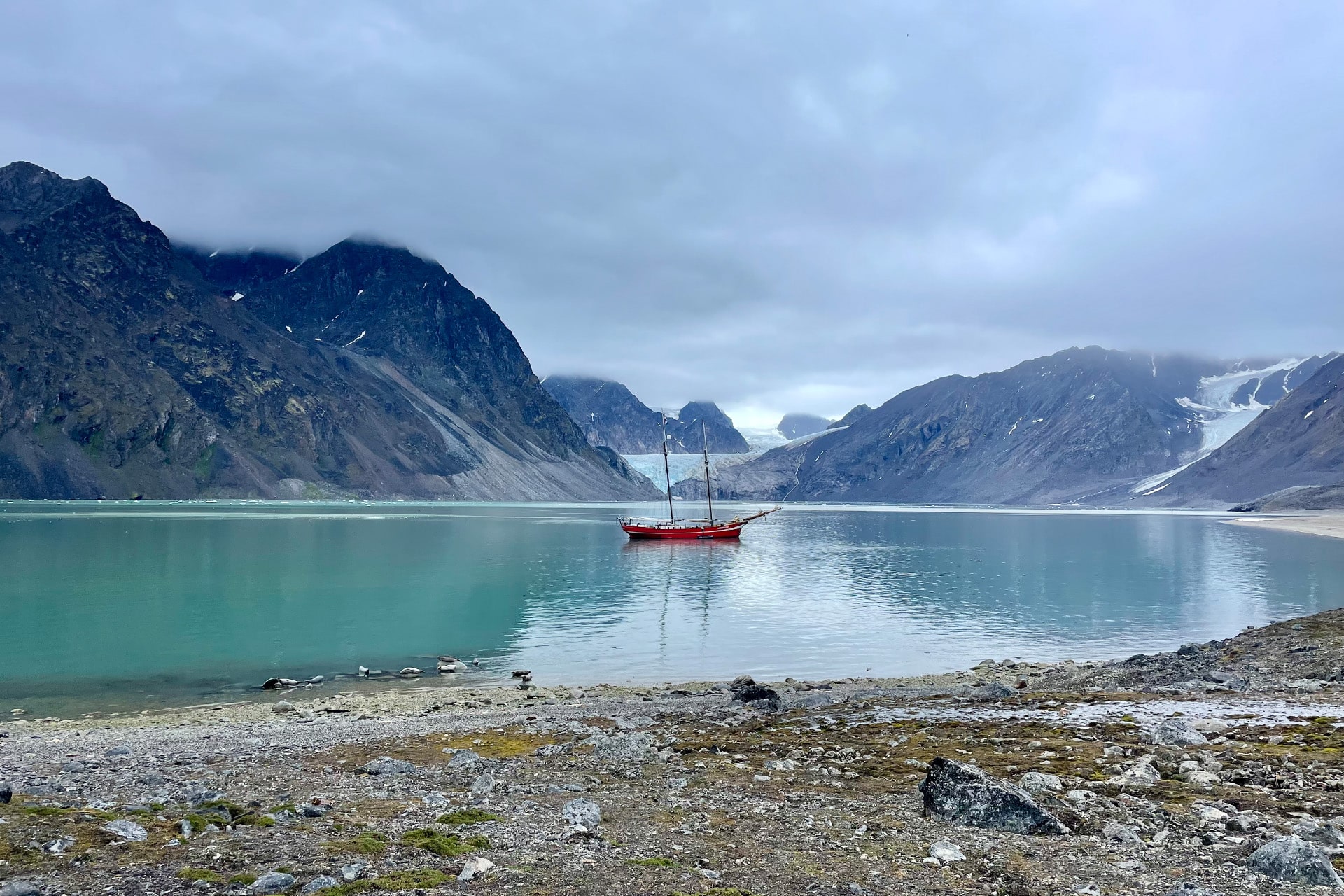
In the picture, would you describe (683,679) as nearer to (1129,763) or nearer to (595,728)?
(595,728)

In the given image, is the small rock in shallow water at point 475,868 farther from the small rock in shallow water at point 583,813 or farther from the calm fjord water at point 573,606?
the calm fjord water at point 573,606

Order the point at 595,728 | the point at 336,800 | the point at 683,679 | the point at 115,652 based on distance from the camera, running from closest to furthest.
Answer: the point at 336,800
the point at 595,728
the point at 683,679
the point at 115,652

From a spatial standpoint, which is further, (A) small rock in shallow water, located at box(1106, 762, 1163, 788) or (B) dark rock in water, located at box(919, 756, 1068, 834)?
(A) small rock in shallow water, located at box(1106, 762, 1163, 788)

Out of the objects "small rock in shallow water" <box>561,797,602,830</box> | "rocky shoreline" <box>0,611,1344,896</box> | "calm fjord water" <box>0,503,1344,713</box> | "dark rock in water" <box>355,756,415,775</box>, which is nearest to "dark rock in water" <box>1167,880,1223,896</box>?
"rocky shoreline" <box>0,611,1344,896</box>

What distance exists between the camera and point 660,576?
7588 centimetres

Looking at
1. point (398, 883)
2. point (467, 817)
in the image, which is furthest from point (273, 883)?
point (467, 817)

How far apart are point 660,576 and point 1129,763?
63049 millimetres

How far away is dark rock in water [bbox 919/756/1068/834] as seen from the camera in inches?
418

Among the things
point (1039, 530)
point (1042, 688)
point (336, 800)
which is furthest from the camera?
point (1039, 530)

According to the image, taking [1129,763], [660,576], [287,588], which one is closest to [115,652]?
[287,588]

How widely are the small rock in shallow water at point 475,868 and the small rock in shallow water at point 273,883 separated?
1632 millimetres

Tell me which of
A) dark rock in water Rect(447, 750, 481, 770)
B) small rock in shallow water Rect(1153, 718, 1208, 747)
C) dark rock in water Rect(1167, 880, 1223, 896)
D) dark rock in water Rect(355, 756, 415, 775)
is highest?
dark rock in water Rect(1167, 880, 1223, 896)

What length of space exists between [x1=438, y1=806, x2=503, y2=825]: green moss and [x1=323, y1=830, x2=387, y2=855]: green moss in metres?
1.06

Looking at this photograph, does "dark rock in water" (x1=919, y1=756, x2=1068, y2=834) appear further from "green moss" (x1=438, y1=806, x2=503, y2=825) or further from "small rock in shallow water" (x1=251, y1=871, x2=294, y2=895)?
"small rock in shallow water" (x1=251, y1=871, x2=294, y2=895)
